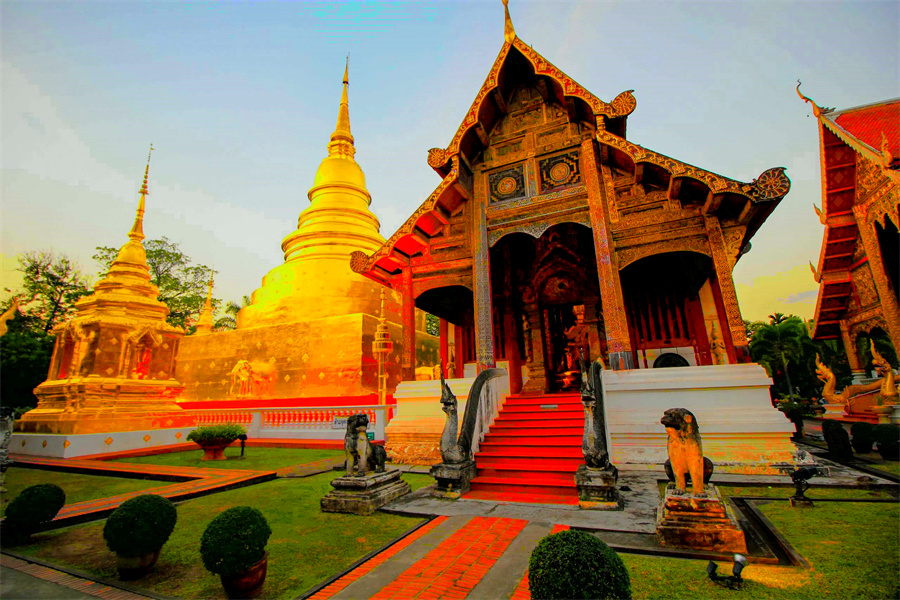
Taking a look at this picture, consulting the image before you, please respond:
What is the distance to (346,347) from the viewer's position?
607 inches

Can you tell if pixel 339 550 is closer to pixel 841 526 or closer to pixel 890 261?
pixel 841 526

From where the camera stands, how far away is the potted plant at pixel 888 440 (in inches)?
271

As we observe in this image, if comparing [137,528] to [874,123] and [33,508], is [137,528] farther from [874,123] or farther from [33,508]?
[874,123]

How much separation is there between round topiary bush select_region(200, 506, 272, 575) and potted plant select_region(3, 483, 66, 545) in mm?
2680

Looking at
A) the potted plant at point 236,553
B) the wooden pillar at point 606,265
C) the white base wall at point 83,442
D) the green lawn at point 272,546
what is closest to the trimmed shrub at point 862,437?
the wooden pillar at point 606,265

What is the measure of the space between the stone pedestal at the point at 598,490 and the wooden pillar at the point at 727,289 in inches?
151

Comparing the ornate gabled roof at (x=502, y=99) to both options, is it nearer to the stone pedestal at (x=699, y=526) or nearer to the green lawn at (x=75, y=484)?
the stone pedestal at (x=699, y=526)

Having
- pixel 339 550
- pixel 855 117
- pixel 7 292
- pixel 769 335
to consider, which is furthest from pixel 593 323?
pixel 7 292

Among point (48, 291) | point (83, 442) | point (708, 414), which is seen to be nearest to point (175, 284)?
point (48, 291)

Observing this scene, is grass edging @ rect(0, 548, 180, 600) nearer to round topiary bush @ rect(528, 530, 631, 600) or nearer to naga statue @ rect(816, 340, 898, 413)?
round topiary bush @ rect(528, 530, 631, 600)

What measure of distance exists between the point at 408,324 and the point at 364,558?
256 inches

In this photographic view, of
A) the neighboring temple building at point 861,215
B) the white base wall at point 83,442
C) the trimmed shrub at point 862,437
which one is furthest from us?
the neighboring temple building at point 861,215

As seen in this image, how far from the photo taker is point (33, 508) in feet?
13.1

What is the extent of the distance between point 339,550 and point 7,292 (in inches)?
1110
